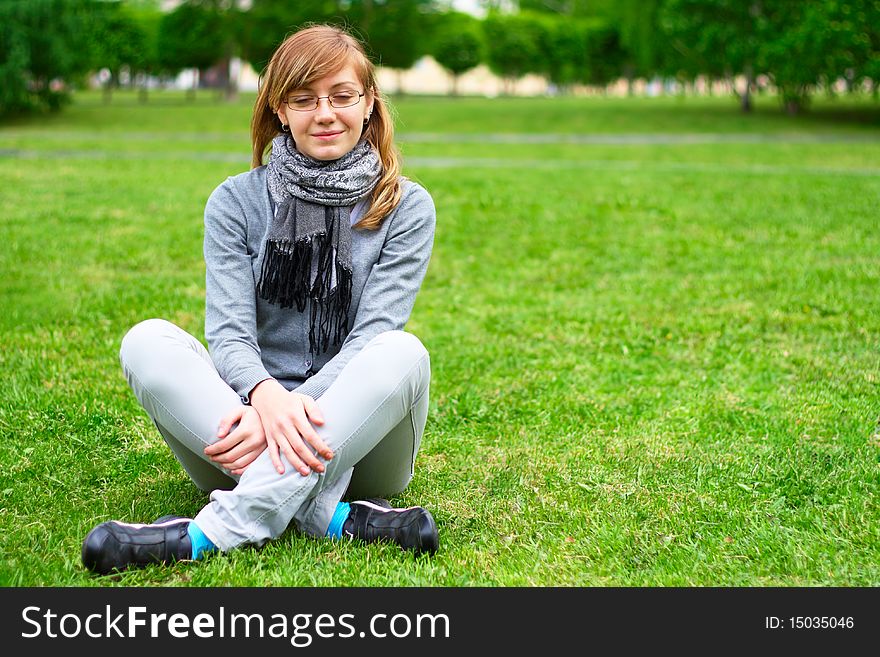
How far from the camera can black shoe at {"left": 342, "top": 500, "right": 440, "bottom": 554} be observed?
2.90 m

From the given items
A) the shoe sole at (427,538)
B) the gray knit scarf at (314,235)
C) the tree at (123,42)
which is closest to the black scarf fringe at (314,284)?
the gray knit scarf at (314,235)

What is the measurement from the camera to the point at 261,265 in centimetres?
312

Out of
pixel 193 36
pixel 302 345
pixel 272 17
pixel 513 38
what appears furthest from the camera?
pixel 513 38

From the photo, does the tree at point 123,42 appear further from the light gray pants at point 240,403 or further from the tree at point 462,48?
the light gray pants at point 240,403

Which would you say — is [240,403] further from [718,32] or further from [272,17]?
[272,17]

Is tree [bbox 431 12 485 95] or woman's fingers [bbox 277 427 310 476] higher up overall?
tree [bbox 431 12 485 95]

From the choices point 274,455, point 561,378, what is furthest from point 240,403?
point 561,378

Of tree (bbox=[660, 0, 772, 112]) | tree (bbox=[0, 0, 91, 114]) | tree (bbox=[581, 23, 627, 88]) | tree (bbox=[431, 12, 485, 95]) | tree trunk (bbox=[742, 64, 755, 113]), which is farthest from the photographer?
tree (bbox=[581, 23, 627, 88])

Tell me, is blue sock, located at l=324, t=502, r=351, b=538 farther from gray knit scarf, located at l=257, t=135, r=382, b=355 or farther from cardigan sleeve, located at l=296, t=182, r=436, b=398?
gray knit scarf, located at l=257, t=135, r=382, b=355

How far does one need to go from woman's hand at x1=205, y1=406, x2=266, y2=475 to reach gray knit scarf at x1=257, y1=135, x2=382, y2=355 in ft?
1.50

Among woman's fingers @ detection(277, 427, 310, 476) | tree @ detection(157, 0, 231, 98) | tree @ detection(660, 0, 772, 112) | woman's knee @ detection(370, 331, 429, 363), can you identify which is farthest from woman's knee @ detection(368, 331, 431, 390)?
tree @ detection(157, 0, 231, 98)

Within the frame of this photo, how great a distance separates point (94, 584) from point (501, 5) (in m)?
72.6

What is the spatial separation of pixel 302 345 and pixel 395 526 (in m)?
0.65
